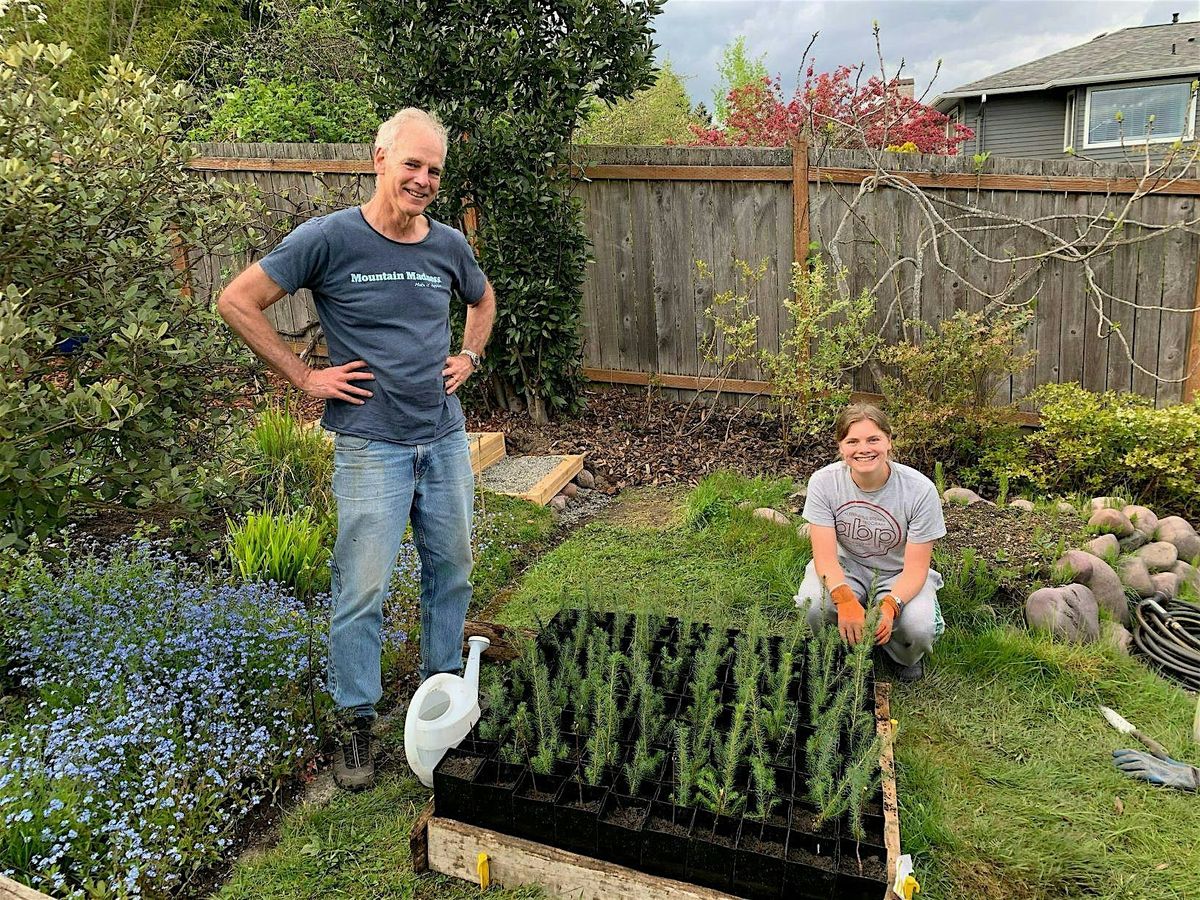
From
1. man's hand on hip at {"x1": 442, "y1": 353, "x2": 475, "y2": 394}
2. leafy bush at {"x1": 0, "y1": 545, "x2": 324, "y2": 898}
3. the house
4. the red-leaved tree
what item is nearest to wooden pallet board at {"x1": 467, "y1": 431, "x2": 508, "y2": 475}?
leafy bush at {"x1": 0, "y1": 545, "x2": 324, "y2": 898}

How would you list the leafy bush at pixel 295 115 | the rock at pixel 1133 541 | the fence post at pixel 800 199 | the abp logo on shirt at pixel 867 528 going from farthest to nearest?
the leafy bush at pixel 295 115
the fence post at pixel 800 199
the rock at pixel 1133 541
the abp logo on shirt at pixel 867 528

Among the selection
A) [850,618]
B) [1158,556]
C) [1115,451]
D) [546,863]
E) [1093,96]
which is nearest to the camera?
[546,863]

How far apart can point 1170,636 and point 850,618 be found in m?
1.72

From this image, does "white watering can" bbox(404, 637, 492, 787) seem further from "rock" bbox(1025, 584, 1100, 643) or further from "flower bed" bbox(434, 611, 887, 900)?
"rock" bbox(1025, 584, 1100, 643)

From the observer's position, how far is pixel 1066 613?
3.78m

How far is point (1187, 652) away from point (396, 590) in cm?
349

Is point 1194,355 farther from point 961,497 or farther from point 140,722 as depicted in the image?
point 140,722

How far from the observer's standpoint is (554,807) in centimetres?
242

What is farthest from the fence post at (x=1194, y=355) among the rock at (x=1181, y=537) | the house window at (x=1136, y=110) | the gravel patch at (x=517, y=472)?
the house window at (x=1136, y=110)

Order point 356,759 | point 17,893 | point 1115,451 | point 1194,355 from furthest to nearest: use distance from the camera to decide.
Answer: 1. point 1194,355
2. point 1115,451
3. point 356,759
4. point 17,893

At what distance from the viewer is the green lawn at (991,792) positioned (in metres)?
2.54

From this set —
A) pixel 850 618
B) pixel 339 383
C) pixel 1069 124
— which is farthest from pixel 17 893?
pixel 1069 124

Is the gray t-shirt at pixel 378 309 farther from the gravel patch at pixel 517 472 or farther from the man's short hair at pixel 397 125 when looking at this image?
the gravel patch at pixel 517 472

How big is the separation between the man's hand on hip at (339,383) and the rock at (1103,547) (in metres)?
3.52
